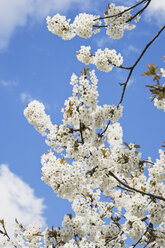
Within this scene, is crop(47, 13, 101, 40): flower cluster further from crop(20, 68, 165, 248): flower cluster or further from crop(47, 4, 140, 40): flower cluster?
crop(20, 68, 165, 248): flower cluster

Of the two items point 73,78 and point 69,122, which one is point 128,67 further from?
point 69,122

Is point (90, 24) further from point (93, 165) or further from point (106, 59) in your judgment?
point (93, 165)

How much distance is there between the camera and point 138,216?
6.46m

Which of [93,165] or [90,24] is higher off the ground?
[90,24]

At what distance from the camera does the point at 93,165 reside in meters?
5.72

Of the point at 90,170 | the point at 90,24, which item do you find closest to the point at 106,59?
the point at 90,24

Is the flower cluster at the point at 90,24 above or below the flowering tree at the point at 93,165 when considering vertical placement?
above

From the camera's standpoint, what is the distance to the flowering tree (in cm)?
568

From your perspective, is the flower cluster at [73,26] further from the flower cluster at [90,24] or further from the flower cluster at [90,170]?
the flower cluster at [90,170]

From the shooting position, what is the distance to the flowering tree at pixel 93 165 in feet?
18.6

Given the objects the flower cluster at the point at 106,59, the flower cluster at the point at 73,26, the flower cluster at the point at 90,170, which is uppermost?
the flower cluster at the point at 73,26

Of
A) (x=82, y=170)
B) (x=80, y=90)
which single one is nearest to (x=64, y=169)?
(x=82, y=170)

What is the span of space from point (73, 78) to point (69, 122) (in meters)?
0.83

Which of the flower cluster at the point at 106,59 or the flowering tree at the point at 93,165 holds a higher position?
the flower cluster at the point at 106,59
